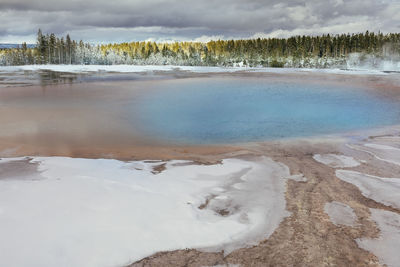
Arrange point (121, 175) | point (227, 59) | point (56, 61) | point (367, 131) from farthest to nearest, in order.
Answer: point (227, 59) < point (56, 61) < point (367, 131) < point (121, 175)

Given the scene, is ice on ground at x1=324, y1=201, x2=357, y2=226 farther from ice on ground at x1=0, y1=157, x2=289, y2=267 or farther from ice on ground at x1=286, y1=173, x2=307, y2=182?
ice on ground at x1=286, y1=173, x2=307, y2=182

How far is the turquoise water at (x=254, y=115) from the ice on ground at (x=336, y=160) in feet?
8.39

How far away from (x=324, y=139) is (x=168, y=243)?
778cm

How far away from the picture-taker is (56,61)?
95.4 meters

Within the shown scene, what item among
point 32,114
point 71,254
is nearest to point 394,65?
point 32,114

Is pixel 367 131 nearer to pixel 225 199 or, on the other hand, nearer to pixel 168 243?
pixel 225 199

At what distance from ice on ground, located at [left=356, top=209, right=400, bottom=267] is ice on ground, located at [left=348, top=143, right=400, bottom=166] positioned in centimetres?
319

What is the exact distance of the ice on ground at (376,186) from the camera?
19.6ft

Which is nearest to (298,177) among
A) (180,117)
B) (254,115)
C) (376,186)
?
(376,186)

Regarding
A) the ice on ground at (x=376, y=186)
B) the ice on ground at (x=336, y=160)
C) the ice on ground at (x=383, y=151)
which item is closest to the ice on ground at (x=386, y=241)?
the ice on ground at (x=376, y=186)

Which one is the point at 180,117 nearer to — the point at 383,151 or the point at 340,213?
the point at 383,151

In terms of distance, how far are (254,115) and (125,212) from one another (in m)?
11.2

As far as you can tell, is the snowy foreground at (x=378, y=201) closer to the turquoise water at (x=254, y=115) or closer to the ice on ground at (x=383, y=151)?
the ice on ground at (x=383, y=151)

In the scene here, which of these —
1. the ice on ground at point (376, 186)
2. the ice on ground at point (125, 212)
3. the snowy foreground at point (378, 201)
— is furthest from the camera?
the ice on ground at point (376, 186)
